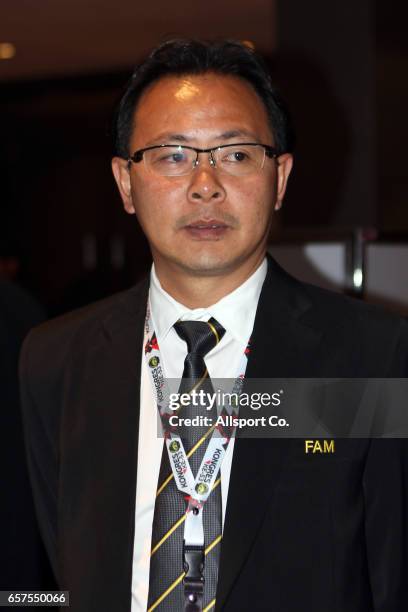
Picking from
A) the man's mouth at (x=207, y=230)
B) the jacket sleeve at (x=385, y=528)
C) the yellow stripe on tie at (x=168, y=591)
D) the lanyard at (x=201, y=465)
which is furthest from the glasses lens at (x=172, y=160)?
the yellow stripe on tie at (x=168, y=591)

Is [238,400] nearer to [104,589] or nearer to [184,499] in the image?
[184,499]

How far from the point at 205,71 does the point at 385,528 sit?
984mm

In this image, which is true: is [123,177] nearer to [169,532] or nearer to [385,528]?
[169,532]

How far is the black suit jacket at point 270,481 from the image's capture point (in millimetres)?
1530

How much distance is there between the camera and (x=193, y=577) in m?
1.52

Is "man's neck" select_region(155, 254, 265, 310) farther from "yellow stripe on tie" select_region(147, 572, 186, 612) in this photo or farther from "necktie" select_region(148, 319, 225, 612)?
"yellow stripe on tie" select_region(147, 572, 186, 612)

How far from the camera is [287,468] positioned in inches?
61.9

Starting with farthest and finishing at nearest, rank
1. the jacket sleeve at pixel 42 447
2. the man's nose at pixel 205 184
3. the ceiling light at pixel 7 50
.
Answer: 1. the ceiling light at pixel 7 50
2. the jacket sleeve at pixel 42 447
3. the man's nose at pixel 205 184

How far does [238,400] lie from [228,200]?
0.39 meters

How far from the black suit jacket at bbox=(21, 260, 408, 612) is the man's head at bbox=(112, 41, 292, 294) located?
155mm

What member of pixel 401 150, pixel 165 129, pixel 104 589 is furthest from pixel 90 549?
pixel 401 150

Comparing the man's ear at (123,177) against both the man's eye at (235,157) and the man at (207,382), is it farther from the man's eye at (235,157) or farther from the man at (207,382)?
the man's eye at (235,157)

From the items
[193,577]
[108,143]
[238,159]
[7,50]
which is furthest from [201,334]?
[7,50]

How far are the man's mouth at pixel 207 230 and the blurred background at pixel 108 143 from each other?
391 millimetres
